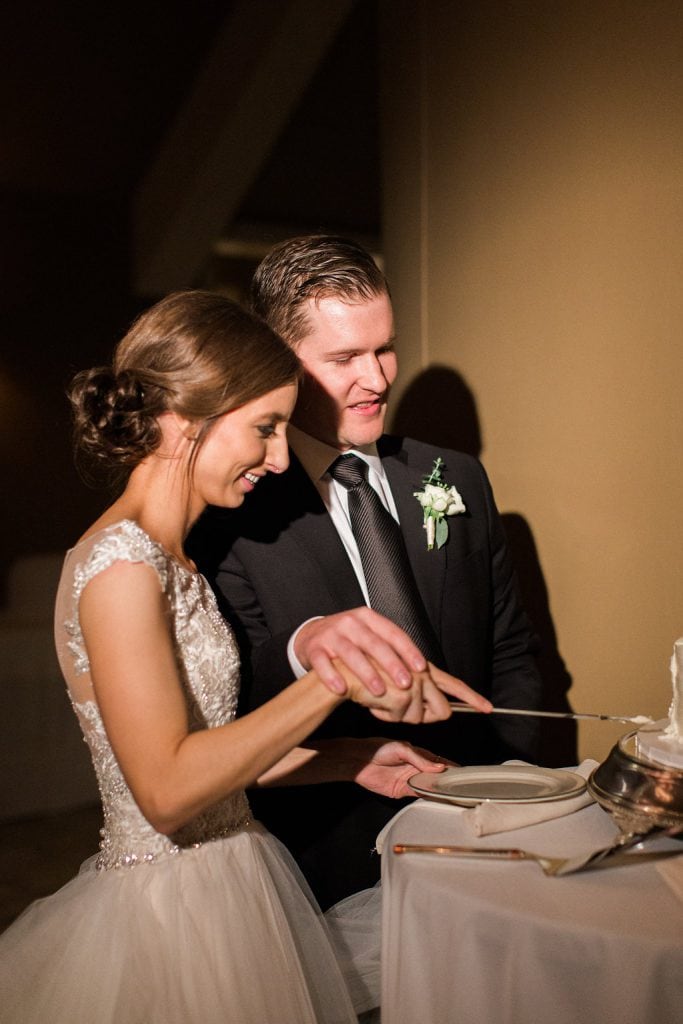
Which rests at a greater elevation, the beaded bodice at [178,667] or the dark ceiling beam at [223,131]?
the dark ceiling beam at [223,131]

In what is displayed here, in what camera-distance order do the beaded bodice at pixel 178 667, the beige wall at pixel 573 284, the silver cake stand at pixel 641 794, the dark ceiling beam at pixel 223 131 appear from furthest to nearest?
the dark ceiling beam at pixel 223 131 → the beige wall at pixel 573 284 → the beaded bodice at pixel 178 667 → the silver cake stand at pixel 641 794

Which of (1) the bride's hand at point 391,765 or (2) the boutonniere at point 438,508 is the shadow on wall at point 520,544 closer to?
(2) the boutonniere at point 438,508

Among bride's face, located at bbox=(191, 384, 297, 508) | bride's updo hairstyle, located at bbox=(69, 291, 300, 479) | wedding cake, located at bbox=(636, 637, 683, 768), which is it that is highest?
bride's updo hairstyle, located at bbox=(69, 291, 300, 479)

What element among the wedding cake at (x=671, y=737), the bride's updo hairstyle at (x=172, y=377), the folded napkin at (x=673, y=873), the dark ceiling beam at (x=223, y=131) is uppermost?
the dark ceiling beam at (x=223, y=131)

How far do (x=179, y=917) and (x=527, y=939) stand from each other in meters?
0.63

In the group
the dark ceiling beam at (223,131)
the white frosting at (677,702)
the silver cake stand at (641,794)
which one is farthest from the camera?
the dark ceiling beam at (223,131)

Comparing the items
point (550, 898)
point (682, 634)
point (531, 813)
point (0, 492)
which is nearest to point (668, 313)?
point (682, 634)

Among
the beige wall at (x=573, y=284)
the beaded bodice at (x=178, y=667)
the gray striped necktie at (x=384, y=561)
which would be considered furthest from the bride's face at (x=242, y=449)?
the beige wall at (x=573, y=284)

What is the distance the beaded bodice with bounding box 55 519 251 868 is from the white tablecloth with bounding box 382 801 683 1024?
42cm

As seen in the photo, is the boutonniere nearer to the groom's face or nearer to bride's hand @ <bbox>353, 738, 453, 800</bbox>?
the groom's face

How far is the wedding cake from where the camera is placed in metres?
1.46

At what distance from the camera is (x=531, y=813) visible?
5.10 feet

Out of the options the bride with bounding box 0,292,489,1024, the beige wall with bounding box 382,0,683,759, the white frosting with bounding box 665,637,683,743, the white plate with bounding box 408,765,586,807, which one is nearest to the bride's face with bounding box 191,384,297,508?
the bride with bounding box 0,292,489,1024

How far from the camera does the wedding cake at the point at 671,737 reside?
1.46m
